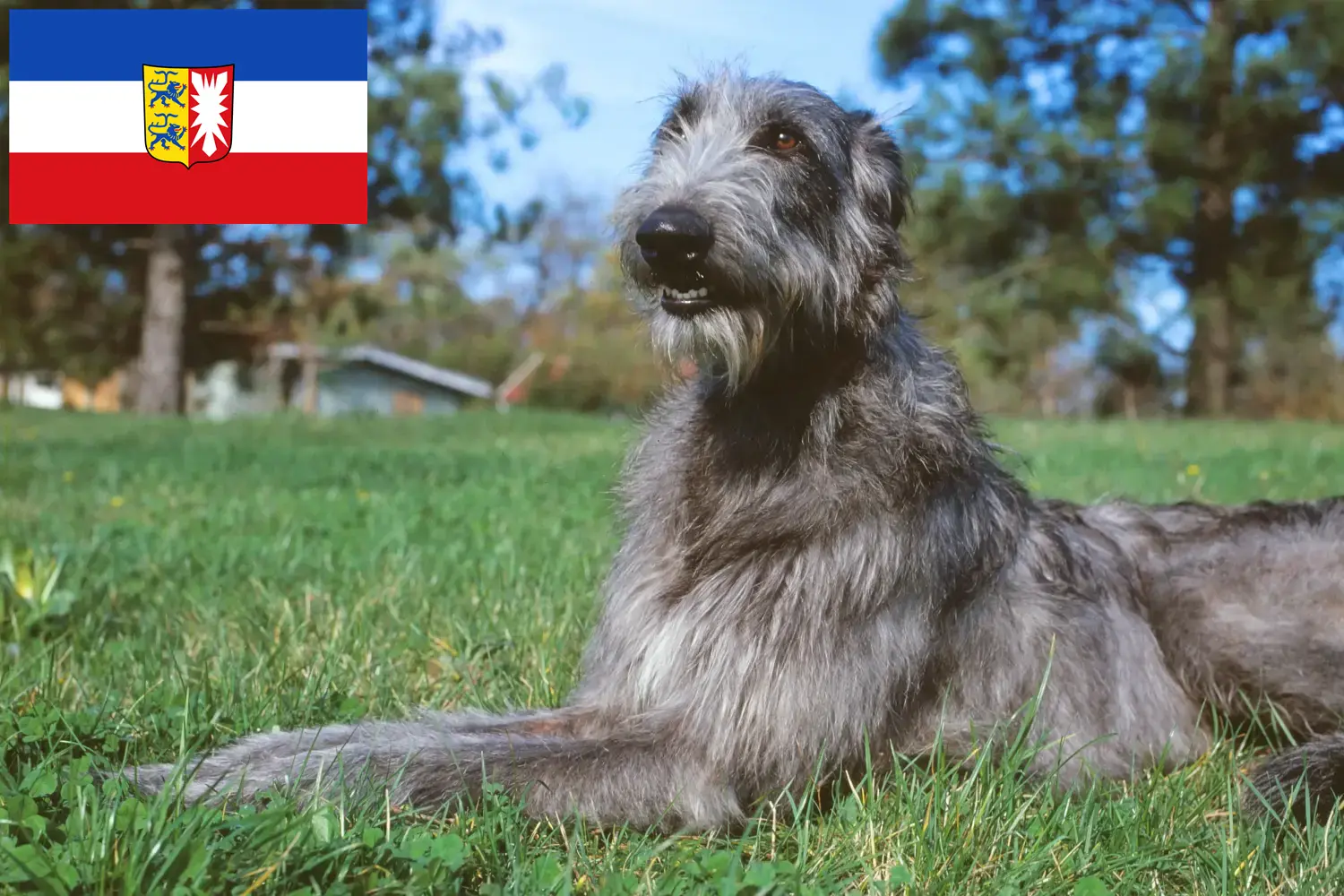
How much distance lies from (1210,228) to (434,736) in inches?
1120

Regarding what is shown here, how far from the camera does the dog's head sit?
9.82 feet

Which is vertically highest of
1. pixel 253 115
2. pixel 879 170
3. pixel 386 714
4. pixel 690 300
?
pixel 253 115

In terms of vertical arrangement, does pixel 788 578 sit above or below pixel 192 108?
below

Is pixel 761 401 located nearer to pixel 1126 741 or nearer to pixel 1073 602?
pixel 1073 602

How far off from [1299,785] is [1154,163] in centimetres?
2618

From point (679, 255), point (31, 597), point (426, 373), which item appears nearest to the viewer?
point (679, 255)

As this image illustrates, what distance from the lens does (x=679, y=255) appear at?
9.70ft

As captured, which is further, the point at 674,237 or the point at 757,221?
the point at 757,221

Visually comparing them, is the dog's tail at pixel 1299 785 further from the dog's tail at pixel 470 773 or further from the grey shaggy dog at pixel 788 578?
the dog's tail at pixel 470 773

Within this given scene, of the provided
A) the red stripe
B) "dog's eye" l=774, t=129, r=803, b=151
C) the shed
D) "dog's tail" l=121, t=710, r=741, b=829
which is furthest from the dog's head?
the shed

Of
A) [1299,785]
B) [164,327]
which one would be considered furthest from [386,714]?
[164,327]

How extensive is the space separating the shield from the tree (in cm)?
1834

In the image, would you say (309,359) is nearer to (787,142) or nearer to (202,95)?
(202,95)

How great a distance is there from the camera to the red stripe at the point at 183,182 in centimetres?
1164
